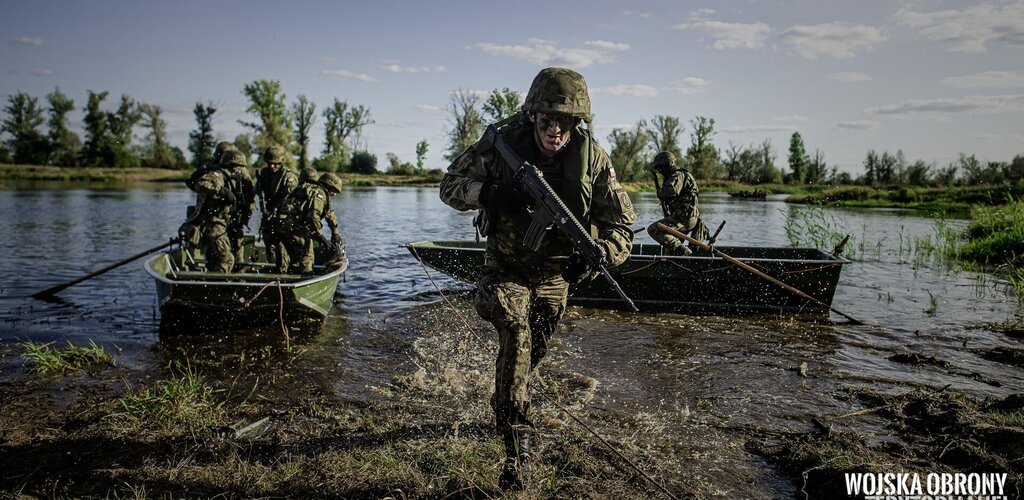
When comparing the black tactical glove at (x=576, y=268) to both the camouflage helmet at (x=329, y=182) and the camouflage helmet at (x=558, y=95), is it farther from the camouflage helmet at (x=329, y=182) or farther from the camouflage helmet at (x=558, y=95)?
the camouflage helmet at (x=329, y=182)

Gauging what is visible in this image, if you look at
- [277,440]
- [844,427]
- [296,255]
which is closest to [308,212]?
[296,255]

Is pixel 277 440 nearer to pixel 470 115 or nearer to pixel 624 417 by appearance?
pixel 624 417

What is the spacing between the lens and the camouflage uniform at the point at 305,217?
965 centimetres

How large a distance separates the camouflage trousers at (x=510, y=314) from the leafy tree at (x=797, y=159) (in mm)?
81261

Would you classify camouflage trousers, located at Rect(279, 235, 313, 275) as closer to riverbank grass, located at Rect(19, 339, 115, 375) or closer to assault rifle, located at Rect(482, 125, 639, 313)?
riverbank grass, located at Rect(19, 339, 115, 375)

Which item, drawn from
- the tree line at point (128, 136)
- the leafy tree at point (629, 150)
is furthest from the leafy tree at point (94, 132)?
the leafy tree at point (629, 150)

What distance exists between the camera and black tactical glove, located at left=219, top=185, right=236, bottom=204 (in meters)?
9.40

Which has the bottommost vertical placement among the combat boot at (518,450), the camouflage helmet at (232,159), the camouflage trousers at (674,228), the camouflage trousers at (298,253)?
the combat boot at (518,450)

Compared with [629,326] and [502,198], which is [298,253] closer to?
[629,326]

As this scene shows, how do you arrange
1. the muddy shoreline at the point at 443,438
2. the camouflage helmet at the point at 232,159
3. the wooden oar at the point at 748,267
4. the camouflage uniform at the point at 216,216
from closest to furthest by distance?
the muddy shoreline at the point at 443,438, the camouflage uniform at the point at 216,216, the wooden oar at the point at 748,267, the camouflage helmet at the point at 232,159

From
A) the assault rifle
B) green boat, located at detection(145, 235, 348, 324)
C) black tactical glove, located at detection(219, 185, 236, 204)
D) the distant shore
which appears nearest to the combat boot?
the assault rifle

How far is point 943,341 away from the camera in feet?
27.8

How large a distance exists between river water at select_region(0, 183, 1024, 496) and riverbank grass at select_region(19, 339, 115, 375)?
0.97 ft

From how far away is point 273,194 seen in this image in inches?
413
